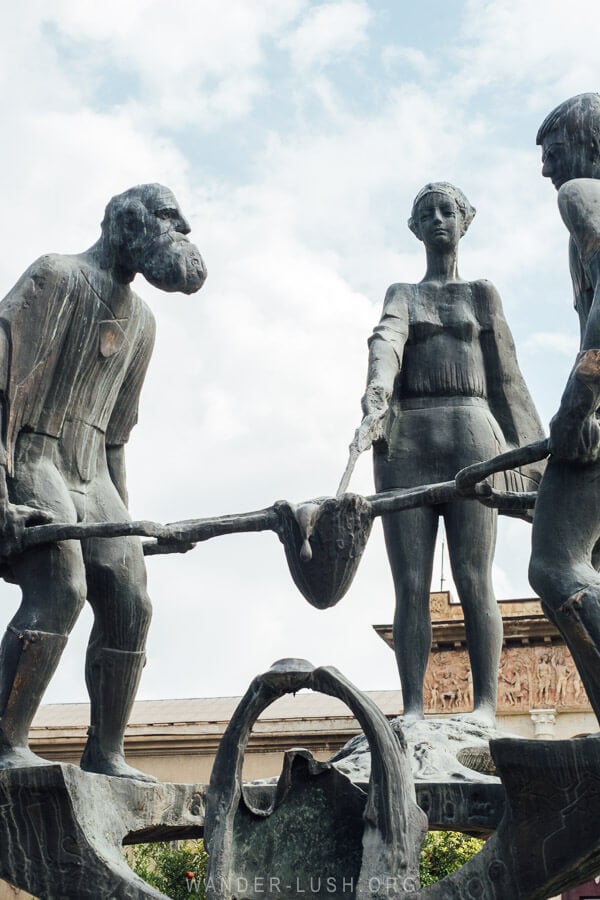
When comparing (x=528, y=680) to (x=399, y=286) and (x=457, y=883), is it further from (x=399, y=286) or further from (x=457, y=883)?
(x=457, y=883)

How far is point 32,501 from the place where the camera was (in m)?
6.74

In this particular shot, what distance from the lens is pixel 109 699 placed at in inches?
276

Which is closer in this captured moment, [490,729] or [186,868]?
[490,729]

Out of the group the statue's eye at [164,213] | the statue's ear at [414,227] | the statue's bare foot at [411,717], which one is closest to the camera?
the statue's eye at [164,213]

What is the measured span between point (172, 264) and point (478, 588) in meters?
2.36

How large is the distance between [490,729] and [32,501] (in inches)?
102

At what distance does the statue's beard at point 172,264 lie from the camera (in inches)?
279

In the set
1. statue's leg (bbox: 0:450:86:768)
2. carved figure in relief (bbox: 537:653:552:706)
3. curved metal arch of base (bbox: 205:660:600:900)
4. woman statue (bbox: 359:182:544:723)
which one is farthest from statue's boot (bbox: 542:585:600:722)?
carved figure in relief (bbox: 537:653:552:706)

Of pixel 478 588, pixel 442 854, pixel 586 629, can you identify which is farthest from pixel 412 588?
pixel 442 854

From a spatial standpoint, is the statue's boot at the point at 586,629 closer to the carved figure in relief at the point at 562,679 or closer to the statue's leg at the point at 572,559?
the statue's leg at the point at 572,559

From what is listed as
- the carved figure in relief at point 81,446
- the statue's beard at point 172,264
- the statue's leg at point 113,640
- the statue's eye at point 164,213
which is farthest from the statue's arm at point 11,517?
the statue's eye at point 164,213

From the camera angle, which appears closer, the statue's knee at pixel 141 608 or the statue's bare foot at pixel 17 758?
the statue's bare foot at pixel 17 758

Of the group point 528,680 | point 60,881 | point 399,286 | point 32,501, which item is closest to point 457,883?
point 60,881

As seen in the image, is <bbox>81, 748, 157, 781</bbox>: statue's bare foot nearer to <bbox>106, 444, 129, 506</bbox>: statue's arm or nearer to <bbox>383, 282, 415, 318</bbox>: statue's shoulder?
<bbox>106, 444, 129, 506</bbox>: statue's arm
